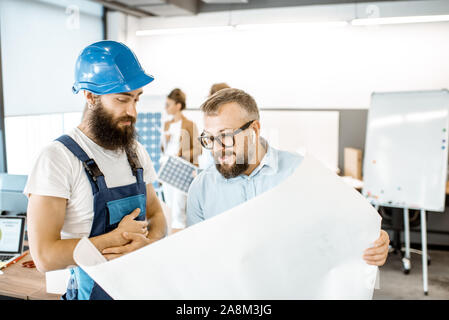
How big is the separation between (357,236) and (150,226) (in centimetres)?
101

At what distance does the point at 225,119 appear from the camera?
1351 mm

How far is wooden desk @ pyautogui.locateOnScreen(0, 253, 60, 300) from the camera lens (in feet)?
5.62

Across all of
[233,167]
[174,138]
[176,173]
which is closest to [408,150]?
[176,173]

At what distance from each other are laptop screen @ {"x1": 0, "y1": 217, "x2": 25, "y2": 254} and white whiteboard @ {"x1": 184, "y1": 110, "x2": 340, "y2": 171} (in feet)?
10.1

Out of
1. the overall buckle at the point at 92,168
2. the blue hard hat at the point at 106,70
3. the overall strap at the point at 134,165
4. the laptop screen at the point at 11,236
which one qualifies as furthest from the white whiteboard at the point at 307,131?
the overall buckle at the point at 92,168

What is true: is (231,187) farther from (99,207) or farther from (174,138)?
(174,138)

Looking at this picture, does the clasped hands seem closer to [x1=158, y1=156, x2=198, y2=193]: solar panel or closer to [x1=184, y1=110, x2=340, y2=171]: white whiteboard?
[x1=158, y1=156, x2=198, y2=193]: solar panel

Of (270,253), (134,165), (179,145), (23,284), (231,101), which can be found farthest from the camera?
(179,145)

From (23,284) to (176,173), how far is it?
67.3 inches

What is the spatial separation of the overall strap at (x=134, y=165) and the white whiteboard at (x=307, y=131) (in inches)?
137

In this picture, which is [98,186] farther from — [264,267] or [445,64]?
[445,64]

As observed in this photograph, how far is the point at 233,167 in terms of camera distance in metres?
1.38

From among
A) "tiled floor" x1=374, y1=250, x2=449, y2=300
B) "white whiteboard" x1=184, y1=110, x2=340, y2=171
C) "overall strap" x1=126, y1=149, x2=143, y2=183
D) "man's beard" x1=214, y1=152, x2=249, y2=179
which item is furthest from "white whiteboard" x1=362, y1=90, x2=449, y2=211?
"overall strap" x1=126, y1=149, x2=143, y2=183

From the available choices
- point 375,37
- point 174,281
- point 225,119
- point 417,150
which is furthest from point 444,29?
point 174,281
